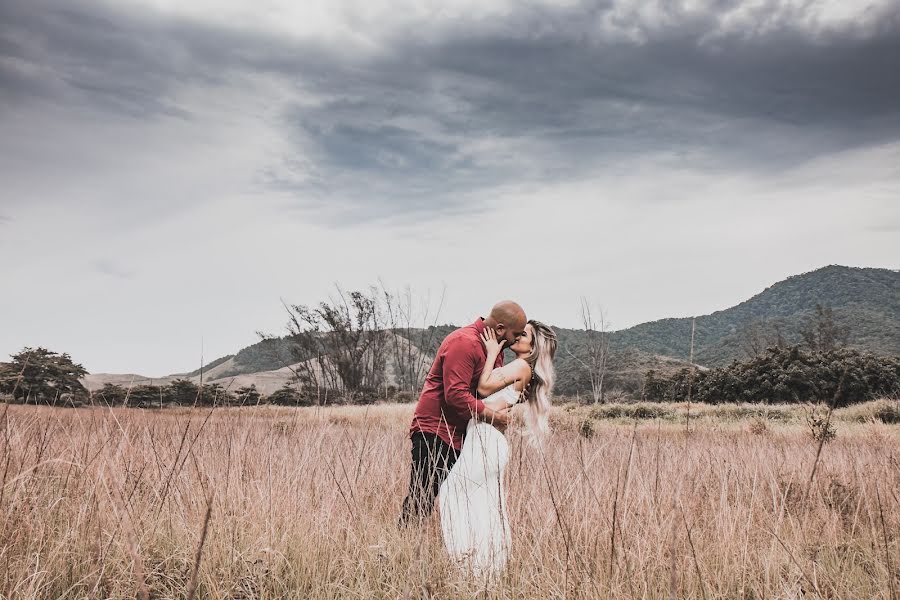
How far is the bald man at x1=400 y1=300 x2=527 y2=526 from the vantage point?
363cm

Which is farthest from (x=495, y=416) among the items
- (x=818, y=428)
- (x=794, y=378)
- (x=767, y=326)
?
(x=767, y=326)

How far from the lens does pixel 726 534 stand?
3.39 m

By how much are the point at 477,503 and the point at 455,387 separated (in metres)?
0.72

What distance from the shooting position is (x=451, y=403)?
365 centimetres

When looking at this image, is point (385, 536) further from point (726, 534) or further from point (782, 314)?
point (782, 314)

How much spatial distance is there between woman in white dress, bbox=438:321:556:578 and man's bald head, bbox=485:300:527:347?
0.05 meters

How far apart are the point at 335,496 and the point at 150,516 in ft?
3.98

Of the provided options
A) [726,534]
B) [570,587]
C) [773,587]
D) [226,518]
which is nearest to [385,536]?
[226,518]

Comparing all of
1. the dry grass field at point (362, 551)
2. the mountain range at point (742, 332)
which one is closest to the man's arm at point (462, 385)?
the dry grass field at point (362, 551)

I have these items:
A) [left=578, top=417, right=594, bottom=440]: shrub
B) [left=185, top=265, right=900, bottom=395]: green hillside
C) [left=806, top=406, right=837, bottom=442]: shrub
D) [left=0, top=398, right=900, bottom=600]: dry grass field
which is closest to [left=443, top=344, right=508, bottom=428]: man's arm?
[left=0, top=398, right=900, bottom=600]: dry grass field

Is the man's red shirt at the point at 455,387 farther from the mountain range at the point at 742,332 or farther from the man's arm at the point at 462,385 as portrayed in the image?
the mountain range at the point at 742,332

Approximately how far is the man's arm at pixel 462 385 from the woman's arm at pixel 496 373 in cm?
10

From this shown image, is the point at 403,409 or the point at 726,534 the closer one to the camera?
the point at 726,534

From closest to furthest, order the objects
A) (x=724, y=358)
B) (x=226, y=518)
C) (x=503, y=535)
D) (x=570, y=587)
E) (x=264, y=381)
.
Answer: (x=570, y=587) → (x=503, y=535) → (x=226, y=518) → (x=264, y=381) → (x=724, y=358)
